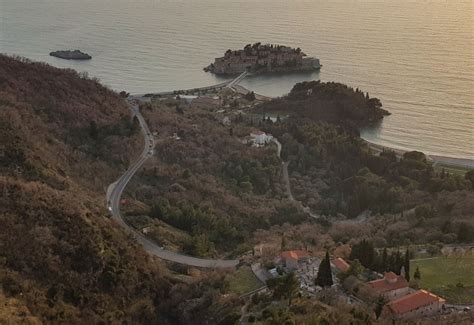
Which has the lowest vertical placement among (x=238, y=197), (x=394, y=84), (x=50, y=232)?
(x=238, y=197)

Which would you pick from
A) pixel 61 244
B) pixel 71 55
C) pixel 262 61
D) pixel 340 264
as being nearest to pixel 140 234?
pixel 61 244

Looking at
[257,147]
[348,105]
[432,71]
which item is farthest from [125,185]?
[432,71]

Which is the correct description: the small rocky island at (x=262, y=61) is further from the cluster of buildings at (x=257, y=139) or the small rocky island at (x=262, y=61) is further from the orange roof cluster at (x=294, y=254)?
the orange roof cluster at (x=294, y=254)

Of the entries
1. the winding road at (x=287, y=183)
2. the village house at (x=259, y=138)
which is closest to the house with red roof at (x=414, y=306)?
the winding road at (x=287, y=183)

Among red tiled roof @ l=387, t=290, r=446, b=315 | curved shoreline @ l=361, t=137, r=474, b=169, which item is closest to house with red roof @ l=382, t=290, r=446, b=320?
red tiled roof @ l=387, t=290, r=446, b=315

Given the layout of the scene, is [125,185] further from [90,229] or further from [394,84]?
[394,84]

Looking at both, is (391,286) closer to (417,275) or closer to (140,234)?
(417,275)

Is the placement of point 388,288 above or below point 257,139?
below
